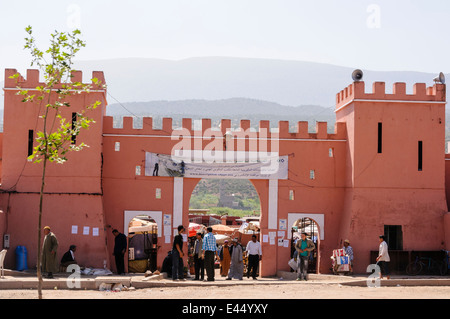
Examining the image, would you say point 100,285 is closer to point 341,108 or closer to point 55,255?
point 55,255

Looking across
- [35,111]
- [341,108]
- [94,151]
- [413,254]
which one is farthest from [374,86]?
[35,111]

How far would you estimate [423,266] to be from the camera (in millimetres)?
22047

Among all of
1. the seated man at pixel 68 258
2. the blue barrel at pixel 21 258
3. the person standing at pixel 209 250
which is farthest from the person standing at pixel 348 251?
the blue barrel at pixel 21 258

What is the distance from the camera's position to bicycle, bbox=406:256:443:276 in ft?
72.0

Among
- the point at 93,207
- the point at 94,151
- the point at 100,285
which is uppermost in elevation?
the point at 94,151

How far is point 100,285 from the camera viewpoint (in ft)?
52.7

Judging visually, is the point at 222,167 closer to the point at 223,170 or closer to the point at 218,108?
the point at 223,170

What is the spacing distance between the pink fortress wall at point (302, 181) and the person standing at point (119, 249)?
1.25 meters

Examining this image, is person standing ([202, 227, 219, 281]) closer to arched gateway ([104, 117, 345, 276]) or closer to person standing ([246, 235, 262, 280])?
person standing ([246, 235, 262, 280])

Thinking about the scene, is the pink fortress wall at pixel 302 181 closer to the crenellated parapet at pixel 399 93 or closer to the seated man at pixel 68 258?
the crenellated parapet at pixel 399 93

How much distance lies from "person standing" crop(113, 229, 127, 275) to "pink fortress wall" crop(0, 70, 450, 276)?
125 cm

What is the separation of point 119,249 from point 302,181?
716 centimetres

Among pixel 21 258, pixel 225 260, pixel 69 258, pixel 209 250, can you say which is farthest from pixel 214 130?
pixel 21 258
